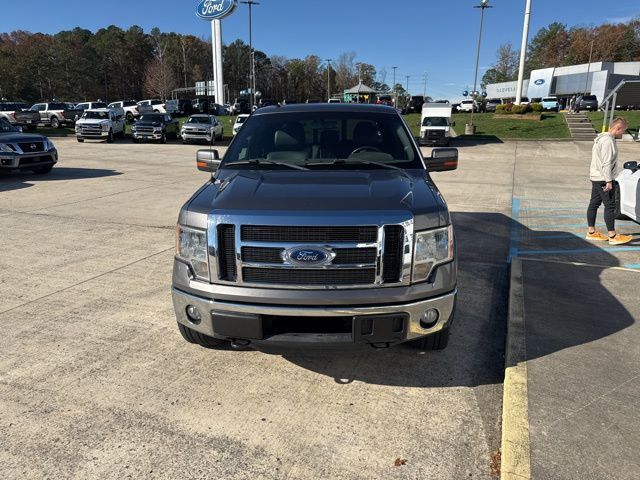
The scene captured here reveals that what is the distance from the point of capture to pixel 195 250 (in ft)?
9.50

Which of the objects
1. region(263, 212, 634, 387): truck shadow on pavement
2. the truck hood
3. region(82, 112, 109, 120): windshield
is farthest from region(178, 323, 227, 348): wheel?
region(82, 112, 109, 120): windshield

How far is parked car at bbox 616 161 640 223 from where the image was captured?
Answer: 6.43 m

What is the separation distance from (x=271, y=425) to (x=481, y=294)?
2.83 m

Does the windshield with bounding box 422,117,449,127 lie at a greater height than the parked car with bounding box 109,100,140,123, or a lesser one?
lesser

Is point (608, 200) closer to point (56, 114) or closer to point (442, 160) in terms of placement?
point (442, 160)

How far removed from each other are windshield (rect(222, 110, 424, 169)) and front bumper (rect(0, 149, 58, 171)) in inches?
414

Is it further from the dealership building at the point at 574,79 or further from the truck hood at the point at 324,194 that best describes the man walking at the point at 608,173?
the dealership building at the point at 574,79

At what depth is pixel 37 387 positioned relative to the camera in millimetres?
3137

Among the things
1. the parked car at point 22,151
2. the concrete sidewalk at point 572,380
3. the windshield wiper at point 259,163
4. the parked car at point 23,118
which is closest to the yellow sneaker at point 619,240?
the concrete sidewalk at point 572,380

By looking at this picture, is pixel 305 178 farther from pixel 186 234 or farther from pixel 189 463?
pixel 189 463

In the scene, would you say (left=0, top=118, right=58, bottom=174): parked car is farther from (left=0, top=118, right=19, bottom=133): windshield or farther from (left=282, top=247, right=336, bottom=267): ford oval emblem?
(left=282, top=247, right=336, bottom=267): ford oval emblem

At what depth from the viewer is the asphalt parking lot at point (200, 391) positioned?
2490mm

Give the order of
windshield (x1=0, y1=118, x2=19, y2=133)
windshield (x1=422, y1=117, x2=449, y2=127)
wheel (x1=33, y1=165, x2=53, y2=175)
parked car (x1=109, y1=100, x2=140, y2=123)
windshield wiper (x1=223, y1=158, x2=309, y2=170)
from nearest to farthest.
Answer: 1. windshield wiper (x1=223, y1=158, x2=309, y2=170)
2. windshield (x1=0, y1=118, x2=19, y2=133)
3. wheel (x1=33, y1=165, x2=53, y2=175)
4. windshield (x1=422, y1=117, x2=449, y2=127)
5. parked car (x1=109, y1=100, x2=140, y2=123)

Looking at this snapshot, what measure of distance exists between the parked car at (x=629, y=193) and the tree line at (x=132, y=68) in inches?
3237
